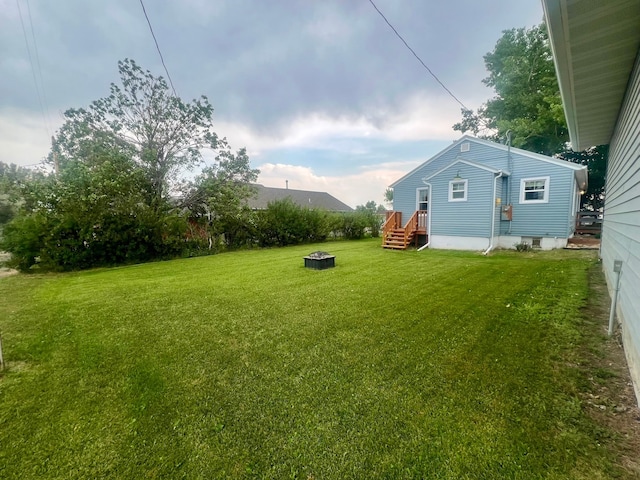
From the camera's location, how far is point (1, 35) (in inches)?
219

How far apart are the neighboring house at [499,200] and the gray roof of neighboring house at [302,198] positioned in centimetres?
1316

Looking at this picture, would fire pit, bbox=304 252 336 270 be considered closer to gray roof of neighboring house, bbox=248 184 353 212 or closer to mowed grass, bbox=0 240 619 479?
mowed grass, bbox=0 240 619 479

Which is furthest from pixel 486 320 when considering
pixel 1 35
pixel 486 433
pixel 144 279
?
pixel 1 35

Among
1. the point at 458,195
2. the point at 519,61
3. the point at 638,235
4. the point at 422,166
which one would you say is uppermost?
the point at 519,61

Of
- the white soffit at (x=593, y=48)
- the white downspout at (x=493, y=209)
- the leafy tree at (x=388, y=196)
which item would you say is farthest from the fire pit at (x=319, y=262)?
the leafy tree at (x=388, y=196)

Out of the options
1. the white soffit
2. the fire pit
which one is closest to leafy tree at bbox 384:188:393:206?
the fire pit

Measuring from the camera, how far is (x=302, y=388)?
2271mm

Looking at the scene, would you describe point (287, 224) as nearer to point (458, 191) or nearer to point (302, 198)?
point (458, 191)

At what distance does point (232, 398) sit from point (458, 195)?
10709 mm

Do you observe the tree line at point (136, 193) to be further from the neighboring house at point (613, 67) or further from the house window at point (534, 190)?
the neighboring house at point (613, 67)

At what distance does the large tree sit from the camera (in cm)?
1595

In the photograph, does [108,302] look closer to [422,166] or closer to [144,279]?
[144,279]

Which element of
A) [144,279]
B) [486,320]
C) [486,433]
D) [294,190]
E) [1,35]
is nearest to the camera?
[486,433]

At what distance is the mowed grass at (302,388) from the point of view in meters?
1.59
